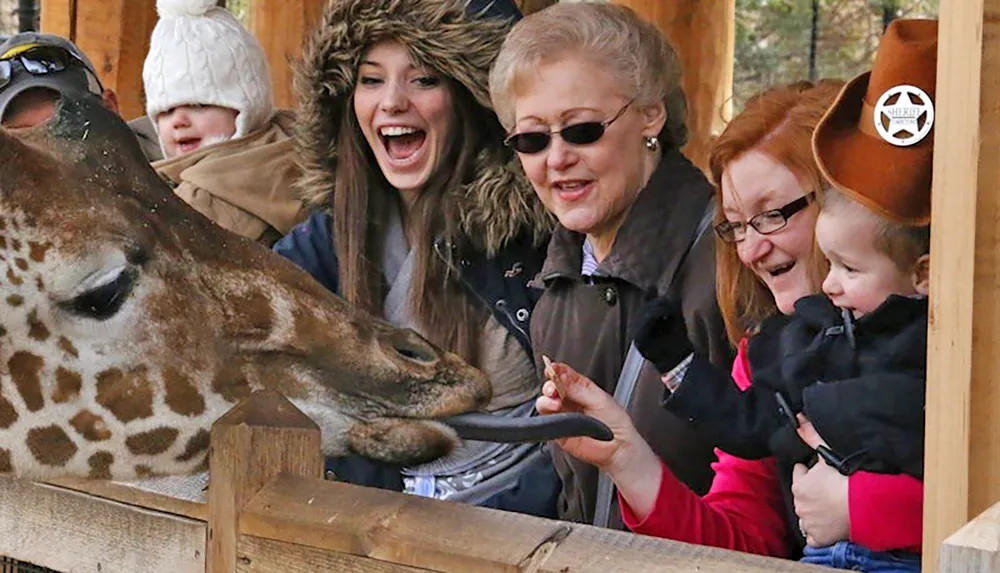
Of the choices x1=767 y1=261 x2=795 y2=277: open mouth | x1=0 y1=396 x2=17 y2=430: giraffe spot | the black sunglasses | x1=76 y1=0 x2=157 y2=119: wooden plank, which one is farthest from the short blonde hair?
x1=76 y1=0 x2=157 y2=119: wooden plank

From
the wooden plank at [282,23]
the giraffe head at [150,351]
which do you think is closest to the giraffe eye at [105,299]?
the giraffe head at [150,351]

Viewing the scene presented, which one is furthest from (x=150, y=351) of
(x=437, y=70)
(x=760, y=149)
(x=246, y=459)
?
(x=437, y=70)

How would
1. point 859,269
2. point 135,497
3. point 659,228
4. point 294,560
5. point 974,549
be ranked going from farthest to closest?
point 659,228, point 135,497, point 859,269, point 294,560, point 974,549

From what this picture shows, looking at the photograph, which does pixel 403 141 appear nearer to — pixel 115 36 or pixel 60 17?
pixel 115 36

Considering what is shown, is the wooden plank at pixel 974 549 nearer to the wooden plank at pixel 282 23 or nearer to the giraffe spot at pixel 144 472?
the giraffe spot at pixel 144 472

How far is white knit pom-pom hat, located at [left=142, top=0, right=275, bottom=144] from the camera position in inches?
168

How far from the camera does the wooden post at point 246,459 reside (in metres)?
2.19

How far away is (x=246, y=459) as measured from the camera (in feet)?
7.21

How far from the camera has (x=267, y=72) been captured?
4.44 metres

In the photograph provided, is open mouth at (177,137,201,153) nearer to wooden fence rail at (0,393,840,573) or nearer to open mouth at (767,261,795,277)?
wooden fence rail at (0,393,840,573)

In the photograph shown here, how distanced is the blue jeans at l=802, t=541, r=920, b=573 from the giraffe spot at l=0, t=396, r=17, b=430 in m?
1.25

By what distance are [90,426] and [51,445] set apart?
0.07 meters

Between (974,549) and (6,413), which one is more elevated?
(974,549)

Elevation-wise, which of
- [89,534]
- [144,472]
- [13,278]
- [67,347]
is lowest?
[89,534]
